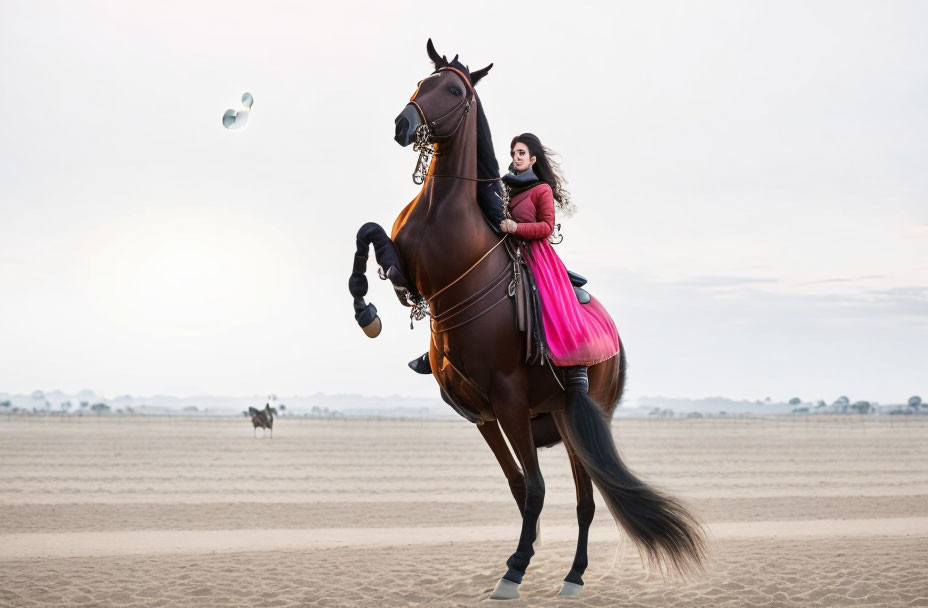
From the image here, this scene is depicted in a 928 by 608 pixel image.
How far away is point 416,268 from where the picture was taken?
682 centimetres

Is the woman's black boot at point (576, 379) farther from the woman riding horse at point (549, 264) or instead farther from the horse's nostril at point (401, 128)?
the horse's nostril at point (401, 128)

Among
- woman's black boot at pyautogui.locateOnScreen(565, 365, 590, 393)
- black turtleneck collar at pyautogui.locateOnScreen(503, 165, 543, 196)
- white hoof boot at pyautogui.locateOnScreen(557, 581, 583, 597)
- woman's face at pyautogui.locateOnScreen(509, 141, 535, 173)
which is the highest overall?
woman's face at pyautogui.locateOnScreen(509, 141, 535, 173)

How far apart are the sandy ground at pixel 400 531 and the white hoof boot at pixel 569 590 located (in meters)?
0.14

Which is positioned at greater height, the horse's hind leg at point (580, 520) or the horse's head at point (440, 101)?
the horse's head at point (440, 101)

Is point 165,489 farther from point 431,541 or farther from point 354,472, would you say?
point 431,541

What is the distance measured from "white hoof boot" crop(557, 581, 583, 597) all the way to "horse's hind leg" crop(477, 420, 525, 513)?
0.79 meters

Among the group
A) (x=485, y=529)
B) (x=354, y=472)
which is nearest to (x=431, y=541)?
(x=485, y=529)

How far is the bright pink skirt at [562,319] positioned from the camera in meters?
7.19

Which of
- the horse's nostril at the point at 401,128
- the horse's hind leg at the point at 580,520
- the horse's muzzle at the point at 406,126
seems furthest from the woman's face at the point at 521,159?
the horse's hind leg at the point at 580,520

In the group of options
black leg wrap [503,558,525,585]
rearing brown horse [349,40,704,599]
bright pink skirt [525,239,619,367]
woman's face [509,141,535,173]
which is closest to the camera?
rearing brown horse [349,40,704,599]

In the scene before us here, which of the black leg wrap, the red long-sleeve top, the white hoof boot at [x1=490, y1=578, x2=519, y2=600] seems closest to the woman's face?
the red long-sleeve top

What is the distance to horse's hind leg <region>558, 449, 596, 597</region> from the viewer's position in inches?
308

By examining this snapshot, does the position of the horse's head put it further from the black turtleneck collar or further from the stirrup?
the stirrup

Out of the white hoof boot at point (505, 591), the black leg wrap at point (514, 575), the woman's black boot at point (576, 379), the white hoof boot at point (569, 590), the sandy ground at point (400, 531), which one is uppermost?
the woman's black boot at point (576, 379)
